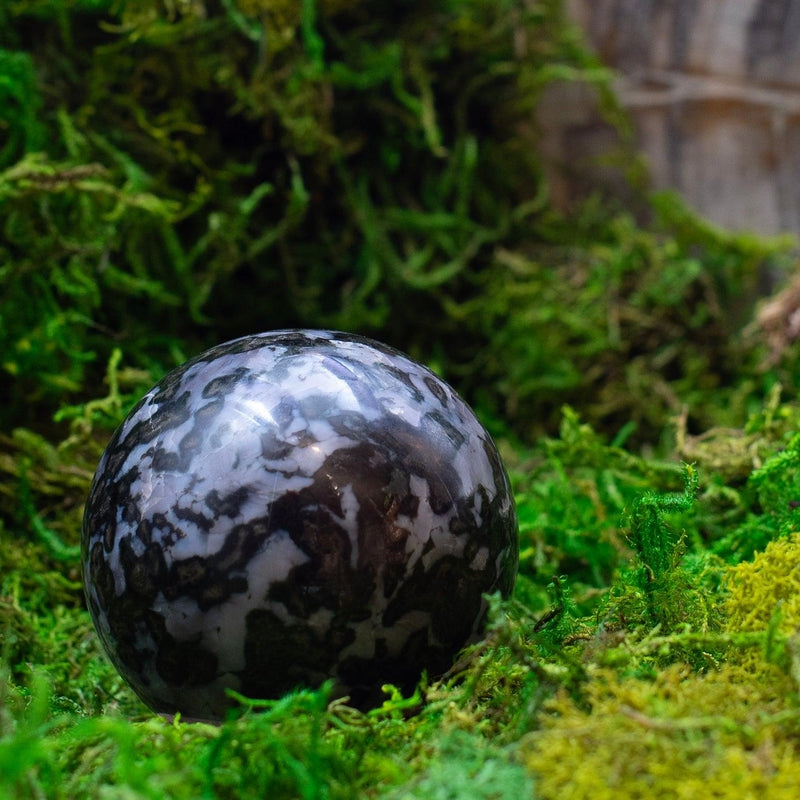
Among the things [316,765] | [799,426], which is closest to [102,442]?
[316,765]

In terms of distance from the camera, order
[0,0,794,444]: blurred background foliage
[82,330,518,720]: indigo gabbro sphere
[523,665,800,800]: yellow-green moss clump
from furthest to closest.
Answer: [0,0,794,444]: blurred background foliage, [82,330,518,720]: indigo gabbro sphere, [523,665,800,800]: yellow-green moss clump

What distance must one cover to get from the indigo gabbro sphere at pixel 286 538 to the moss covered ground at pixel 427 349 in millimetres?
52

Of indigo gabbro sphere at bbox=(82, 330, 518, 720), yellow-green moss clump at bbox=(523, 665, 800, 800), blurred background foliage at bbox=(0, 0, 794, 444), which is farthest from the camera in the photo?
blurred background foliage at bbox=(0, 0, 794, 444)

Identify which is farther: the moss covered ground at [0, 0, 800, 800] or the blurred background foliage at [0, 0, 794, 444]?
the blurred background foliage at [0, 0, 794, 444]

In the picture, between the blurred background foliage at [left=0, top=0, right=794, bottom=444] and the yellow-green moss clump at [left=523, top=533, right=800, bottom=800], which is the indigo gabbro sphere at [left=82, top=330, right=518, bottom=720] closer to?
the yellow-green moss clump at [left=523, top=533, right=800, bottom=800]

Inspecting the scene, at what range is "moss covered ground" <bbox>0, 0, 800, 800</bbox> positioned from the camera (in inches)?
28.7

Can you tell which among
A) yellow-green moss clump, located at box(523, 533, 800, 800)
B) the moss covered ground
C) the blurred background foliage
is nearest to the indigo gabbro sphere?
the moss covered ground

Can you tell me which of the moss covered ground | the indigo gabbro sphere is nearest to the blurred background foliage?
the moss covered ground

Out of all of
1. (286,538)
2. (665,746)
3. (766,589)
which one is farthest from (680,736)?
(286,538)

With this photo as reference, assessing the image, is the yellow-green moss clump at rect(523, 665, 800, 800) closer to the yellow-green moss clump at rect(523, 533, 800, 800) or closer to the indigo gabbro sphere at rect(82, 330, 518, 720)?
the yellow-green moss clump at rect(523, 533, 800, 800)

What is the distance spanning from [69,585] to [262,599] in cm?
58

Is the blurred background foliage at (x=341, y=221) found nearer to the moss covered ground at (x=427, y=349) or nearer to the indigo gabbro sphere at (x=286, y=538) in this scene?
the moss covered ground at (x=427, y=349)

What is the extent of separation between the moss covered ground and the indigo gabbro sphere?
0.05 meters

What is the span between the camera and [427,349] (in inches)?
84.3
